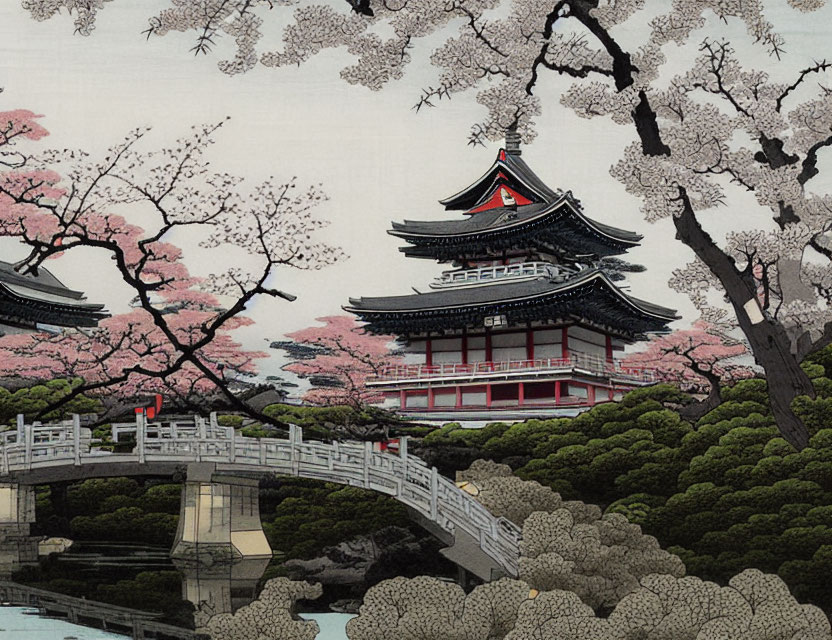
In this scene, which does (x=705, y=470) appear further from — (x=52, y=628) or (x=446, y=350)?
(x=52, y=628)

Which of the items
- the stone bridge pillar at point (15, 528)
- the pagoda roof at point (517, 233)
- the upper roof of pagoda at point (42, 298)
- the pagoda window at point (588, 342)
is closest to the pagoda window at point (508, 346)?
the pagoda window at point (588, 342)

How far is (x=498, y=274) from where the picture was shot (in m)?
13.9

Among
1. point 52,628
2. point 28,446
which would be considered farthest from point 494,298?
point 52,628

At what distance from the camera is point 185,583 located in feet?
34.2

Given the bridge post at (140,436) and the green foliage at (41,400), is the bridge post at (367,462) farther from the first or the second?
the green foliage at (41,400)

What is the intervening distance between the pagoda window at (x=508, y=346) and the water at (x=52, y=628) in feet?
13.8

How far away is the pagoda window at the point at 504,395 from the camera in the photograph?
12.3 meters

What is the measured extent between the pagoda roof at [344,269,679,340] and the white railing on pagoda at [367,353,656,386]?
60 cm

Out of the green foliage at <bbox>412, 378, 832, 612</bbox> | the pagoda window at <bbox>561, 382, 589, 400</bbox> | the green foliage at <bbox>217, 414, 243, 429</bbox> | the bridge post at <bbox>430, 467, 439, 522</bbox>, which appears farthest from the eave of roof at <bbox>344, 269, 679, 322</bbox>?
the bridge post at <bbox>430, 467, 439, 522</bbox>

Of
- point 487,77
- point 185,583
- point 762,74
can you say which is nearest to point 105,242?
point 185,583

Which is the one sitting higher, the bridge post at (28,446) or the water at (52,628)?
the bridge post at (28,446)

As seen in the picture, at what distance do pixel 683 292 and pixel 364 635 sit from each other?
251 inches

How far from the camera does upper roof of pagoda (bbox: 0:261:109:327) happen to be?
12008mm

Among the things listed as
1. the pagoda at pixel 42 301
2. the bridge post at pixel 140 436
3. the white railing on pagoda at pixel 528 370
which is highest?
the pagoda at pixel 42 301
